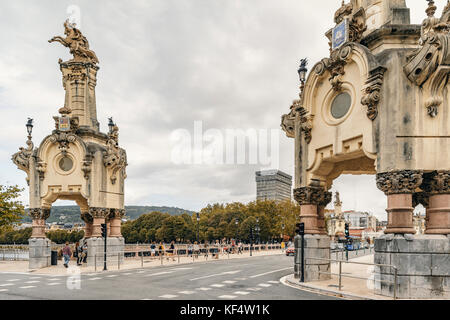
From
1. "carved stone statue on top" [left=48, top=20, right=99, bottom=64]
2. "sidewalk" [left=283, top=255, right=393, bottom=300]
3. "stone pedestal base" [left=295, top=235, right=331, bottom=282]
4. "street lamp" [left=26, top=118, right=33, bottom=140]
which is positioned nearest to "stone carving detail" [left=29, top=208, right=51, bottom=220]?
"street lamp" [left=26, top=118, right=33, bottom=140]

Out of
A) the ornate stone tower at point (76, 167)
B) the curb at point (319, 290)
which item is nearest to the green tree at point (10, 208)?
the ornate stone tower at point (76, 167)

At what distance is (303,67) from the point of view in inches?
806

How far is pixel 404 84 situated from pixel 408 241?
18.4 ft

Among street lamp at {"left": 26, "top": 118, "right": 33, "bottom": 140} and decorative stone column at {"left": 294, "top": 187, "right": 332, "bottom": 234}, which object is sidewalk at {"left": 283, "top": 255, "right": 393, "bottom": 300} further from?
street lamp at {"left": 26, "top": 118, "right": 33, "bottom": 140}

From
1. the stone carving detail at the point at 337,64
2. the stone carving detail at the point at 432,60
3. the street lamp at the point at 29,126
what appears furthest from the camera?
the street lamp at the point at 29,126

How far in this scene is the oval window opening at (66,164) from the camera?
1138 inches

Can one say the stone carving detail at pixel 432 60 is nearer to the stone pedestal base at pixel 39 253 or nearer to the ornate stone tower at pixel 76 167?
the ornate stone tower at pixel 76 167

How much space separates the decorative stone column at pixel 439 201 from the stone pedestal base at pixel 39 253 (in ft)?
80.3

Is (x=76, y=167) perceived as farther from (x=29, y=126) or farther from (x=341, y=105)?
(x=341, y=105)

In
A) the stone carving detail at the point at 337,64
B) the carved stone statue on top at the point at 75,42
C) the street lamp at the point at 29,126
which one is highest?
the carved stone statue on top at the point at 75,42

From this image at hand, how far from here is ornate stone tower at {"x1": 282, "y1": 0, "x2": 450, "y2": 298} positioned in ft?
46.5
